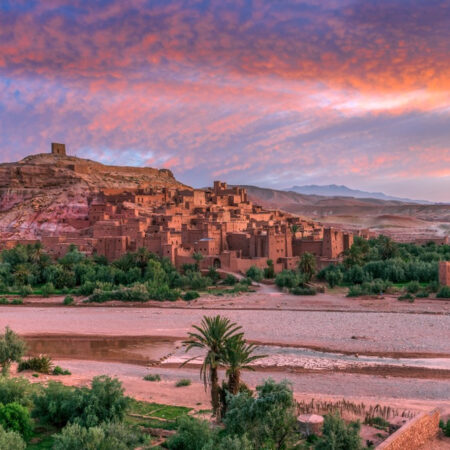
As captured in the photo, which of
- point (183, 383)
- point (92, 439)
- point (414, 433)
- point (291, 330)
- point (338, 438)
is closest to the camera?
point (92, 439)

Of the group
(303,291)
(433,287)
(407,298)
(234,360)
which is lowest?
(407,298)

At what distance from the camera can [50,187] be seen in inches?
2090

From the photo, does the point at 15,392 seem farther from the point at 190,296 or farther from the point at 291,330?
the point at 190,296

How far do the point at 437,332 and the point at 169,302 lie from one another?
14865mm

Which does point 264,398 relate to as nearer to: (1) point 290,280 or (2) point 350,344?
(2) point 350,344

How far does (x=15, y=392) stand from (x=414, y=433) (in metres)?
8.09

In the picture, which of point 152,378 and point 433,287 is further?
point 433,287

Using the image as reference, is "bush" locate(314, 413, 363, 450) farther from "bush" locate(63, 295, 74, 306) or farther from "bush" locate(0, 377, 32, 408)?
"bush" locate(63, 295, 74, 306)

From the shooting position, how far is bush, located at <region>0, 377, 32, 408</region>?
1052 centimetres

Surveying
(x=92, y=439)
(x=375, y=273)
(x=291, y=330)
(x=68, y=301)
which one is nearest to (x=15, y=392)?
(x=92, y=439)

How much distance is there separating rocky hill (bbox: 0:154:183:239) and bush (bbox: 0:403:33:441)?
35.6 meters

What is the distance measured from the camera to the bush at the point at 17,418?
9.57 m

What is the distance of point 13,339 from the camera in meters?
15.0

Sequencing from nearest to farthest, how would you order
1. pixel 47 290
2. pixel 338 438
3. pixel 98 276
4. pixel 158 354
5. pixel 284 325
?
pixel 338 438 < pixel 158 354 < pixel 284 325 < pixel 47 290 < pixel 98 276
